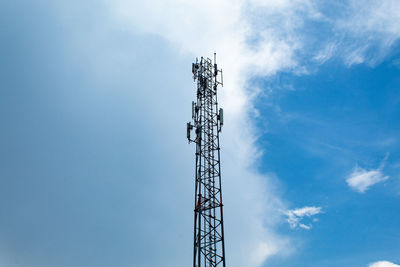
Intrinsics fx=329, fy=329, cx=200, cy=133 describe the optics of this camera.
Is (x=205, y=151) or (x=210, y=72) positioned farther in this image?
(x=210, y=72)

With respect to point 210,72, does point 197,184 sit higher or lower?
lower

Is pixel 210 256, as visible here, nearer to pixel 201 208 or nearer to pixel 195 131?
pixel 201 208

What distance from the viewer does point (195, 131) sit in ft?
115

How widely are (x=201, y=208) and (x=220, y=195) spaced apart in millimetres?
2391

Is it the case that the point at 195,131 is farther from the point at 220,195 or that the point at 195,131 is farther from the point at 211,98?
the point at 220,195

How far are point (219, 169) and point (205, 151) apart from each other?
241cm

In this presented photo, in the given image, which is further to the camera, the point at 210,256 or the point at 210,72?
the point at 210,72

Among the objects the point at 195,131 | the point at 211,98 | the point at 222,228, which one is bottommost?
the point at 222,228

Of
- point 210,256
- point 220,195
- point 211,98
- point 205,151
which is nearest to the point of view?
point 210,256

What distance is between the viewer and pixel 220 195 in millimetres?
32188

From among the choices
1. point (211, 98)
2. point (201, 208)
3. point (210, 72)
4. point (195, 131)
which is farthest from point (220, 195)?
point (210, 72)

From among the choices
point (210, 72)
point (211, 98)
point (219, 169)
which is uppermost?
point (210, 72)

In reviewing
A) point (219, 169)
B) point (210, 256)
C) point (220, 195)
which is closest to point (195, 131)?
point (219, 169)

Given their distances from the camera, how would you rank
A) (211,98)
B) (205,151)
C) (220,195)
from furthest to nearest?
1. (211,98)
2. (205,151)
3. (220,195)
